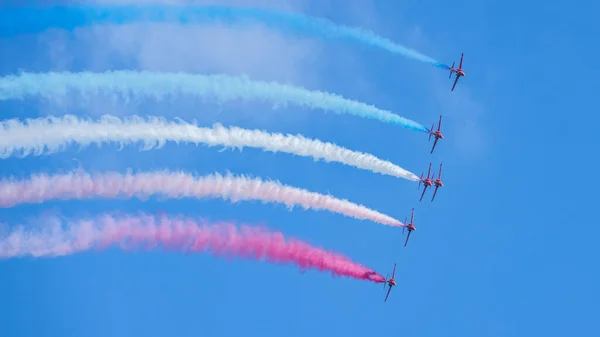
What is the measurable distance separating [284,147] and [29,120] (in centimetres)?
1228

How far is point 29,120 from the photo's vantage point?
39.0 meters

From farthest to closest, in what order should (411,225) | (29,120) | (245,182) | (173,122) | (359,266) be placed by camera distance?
(411,225)
(359,266)
(245,182)
(173,122)
(29,120)

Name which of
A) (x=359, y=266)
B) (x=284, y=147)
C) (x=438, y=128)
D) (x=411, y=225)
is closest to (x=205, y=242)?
(x=284, y=147)

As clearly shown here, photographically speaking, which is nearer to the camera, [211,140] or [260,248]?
[211,140]

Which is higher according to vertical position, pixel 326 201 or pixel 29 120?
pixel 326 201

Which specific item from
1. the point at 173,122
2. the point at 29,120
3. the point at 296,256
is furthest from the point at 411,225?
the point at 29,120

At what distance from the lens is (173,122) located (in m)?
43.2

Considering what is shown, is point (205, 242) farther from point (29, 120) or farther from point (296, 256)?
point (29, 120)

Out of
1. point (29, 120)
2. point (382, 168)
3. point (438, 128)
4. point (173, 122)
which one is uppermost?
point (438, 128)

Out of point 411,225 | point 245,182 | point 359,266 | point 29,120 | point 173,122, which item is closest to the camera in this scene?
point 29,120

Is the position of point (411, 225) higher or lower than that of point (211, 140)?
higher

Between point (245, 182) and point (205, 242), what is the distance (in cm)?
327

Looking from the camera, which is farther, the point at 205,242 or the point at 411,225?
the point at 411,225

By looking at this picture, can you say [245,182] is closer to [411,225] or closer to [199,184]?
[199,184]
